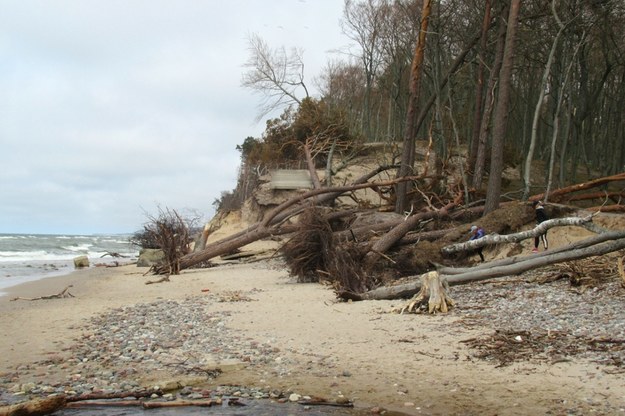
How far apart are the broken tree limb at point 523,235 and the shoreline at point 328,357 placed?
3452 mm

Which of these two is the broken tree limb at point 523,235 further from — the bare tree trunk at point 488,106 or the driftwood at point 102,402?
the driftwood at point 102,402

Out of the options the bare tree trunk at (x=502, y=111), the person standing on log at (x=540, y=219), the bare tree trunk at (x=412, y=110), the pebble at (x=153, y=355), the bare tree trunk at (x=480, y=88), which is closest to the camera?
the pebble at (x=153, y=355)

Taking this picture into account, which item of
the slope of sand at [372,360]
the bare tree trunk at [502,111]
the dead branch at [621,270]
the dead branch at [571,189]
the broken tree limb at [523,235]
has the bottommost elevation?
the slope of sand at [372,360]

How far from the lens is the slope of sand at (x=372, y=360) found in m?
4.60

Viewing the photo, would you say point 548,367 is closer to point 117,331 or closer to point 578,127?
point 117,331

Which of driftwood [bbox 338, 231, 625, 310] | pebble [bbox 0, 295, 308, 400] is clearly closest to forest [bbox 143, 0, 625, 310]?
driftwood [bbox 338, 231, 625, 310]

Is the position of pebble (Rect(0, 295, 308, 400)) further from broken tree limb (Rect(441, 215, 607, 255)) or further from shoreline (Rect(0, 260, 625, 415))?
broken tree limb (Rect(441, 215, 607, 255))

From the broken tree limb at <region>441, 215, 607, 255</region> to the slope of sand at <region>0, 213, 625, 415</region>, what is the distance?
3380 millimetres

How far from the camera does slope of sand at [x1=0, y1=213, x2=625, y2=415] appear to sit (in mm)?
4602

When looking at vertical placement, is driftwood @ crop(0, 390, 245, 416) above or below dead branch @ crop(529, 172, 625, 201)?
below

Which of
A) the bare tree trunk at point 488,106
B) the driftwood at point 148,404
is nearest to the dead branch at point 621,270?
the driftwood at point 148,404

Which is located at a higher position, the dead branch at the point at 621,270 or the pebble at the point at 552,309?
the dead branch at the point at 621,270

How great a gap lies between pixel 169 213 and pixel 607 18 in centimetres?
1713

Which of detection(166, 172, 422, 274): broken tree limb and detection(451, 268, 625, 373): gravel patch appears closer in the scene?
detection(451, 268, 625, 373): gravel patch
